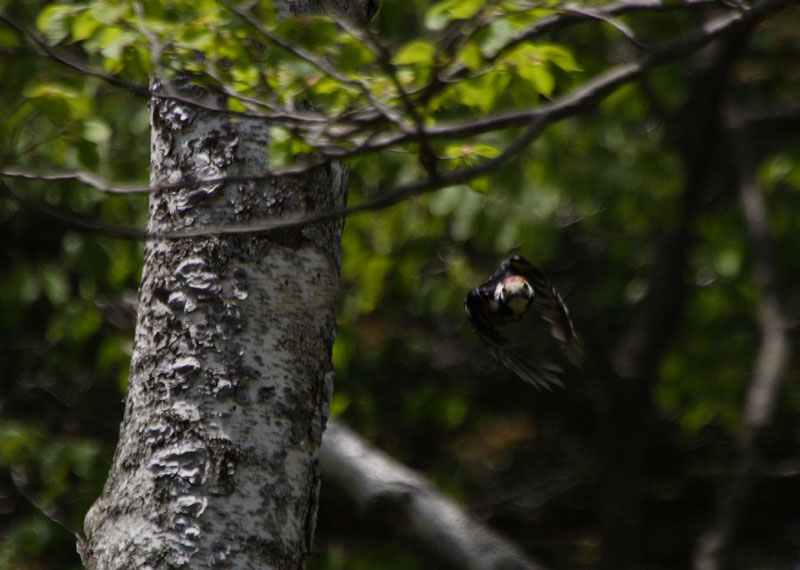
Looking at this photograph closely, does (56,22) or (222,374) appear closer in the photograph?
(222,374)

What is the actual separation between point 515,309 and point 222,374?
944 millimetres

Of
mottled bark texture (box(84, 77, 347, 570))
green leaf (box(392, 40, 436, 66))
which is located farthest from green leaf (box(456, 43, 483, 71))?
mottled bark texture (box(84, 77, 347, 570))

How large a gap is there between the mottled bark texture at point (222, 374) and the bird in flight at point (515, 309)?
2.15ft

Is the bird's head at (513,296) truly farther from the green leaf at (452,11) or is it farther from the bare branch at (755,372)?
the bare branch at (755,372)

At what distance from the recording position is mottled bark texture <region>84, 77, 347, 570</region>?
167cm

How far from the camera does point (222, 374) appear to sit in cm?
173

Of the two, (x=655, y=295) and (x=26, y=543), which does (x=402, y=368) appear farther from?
(x=26, y=543)

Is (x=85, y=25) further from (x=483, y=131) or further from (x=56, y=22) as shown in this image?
(x=483, y=131)

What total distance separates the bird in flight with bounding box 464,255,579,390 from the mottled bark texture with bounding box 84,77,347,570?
66 cm

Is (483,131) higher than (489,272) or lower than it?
higher

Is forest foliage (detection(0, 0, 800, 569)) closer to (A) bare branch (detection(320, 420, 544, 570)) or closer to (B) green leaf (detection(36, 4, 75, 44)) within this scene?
(B) green leaf (detection(36, 4, 75, 44))

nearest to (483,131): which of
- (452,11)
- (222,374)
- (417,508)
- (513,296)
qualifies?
(452,11)

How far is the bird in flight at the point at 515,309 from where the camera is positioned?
8.02 feet

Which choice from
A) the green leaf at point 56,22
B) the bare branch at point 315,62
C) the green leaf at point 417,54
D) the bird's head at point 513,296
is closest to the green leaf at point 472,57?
the green leaf at point 417,54
